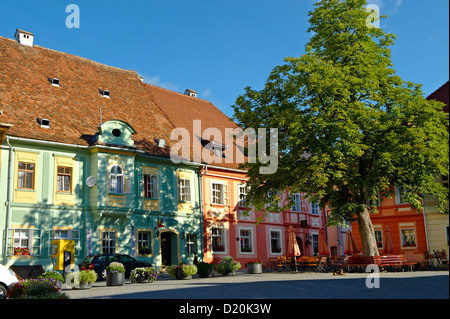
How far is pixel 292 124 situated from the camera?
912 inches

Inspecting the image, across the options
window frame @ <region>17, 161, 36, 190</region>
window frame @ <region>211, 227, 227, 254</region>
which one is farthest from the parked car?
window frame @ <region>211, 227, 227, 254</region>

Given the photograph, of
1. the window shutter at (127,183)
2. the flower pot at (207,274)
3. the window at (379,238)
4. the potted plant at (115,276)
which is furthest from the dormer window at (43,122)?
the window at (379,238)

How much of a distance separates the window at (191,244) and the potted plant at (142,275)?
11112 millimetres

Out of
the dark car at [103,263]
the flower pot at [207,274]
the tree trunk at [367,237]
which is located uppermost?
the tree trunk at [367,237]

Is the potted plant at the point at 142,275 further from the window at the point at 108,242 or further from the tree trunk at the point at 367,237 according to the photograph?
the tree trunk at the point at 367,237

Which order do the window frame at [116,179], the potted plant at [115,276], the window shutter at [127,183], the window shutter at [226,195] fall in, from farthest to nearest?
the window shutter at [226,195] → the window shutter at [127,183] → the window frame at [116,179] → the potted plant at [115,276]

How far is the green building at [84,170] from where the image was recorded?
85.7 ft

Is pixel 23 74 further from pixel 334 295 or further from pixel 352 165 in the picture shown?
pixel 334 295

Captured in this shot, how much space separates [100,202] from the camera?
2812 cm

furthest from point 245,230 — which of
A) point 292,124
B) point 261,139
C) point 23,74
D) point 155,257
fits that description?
point 23,74

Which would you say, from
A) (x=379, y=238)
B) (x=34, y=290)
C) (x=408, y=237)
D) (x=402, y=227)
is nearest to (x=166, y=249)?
(x=379, y=238)

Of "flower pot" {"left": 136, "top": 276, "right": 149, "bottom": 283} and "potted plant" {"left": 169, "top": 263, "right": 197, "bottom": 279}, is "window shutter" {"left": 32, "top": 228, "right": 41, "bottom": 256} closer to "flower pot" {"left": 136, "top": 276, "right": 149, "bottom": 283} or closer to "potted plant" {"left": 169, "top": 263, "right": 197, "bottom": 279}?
"potted plant" {"left": 169, "top": 263, "right": 197, "bottom": 279}

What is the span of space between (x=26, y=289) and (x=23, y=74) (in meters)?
20.0

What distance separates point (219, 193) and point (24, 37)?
53.7 feet
